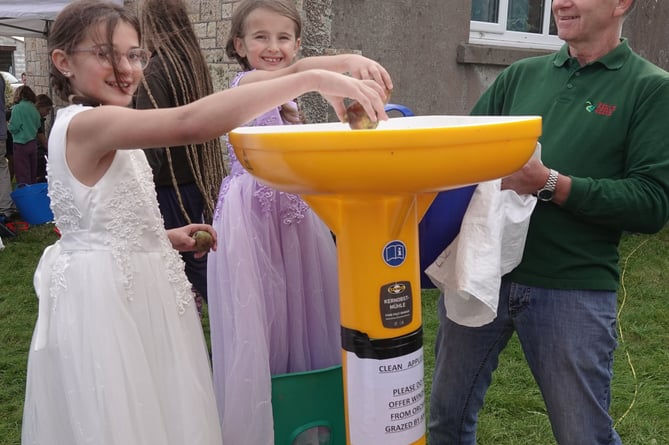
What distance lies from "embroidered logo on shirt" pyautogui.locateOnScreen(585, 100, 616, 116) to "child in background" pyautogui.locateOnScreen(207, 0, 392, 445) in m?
0.69

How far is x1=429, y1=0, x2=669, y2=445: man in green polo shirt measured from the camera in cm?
161

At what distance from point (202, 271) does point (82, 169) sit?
132 cm

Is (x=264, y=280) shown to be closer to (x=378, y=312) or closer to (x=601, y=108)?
(x=378, y=312)

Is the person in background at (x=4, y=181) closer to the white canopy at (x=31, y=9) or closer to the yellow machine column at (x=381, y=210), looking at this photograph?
the white canopy at (x=31, y=9)

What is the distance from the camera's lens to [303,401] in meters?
1.85

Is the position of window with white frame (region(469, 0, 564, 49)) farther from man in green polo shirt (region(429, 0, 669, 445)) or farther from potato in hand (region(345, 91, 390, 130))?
potato in hand (region(345, 91, 390, 130))

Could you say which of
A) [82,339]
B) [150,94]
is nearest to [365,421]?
[82,339]

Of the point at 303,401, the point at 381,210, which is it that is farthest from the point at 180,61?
the point at 381,210

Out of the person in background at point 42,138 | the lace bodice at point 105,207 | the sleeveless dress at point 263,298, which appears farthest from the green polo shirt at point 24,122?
the lace bodice at point 105,207

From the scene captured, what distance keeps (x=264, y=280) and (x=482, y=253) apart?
640 mm

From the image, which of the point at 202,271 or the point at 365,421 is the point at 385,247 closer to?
the point at 365,421

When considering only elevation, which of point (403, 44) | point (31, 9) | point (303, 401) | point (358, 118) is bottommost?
point (303, 401)

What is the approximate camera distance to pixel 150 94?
270 cm

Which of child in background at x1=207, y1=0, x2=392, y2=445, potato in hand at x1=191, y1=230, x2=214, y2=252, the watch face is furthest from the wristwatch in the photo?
potato in hand at x1=191, y1=230, x2=214, y2=252
